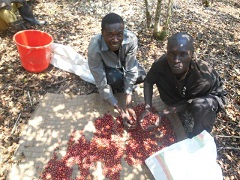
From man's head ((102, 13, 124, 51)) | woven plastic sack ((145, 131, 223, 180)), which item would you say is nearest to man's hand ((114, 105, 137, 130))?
woven plastic sack ((145, 131, 223, 180))

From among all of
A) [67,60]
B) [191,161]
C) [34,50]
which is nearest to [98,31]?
[67,60]

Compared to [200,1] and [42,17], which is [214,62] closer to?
[200,1]

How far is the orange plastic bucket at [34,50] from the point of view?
11.3 feet

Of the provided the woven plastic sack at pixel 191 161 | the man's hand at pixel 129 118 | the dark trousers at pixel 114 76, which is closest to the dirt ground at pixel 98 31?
the dark trousers at pixel 114 76

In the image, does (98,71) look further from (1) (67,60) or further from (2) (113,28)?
(1) (67,60)

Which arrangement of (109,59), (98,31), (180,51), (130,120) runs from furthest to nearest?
(98,31) < (109,59) < (130,120) < (180,51)

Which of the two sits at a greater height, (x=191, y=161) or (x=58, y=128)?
(x=191, y=161)

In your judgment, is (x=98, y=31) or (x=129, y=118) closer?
(x=129, y=118)

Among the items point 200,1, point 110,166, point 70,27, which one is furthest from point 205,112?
point 200,1

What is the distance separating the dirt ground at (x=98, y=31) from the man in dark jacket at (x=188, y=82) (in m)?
0.54

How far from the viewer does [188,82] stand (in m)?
2.60

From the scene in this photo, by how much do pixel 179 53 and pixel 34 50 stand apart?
6.96 ft

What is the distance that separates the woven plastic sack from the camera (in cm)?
219

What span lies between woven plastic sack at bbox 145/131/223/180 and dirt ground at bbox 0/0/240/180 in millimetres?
602
